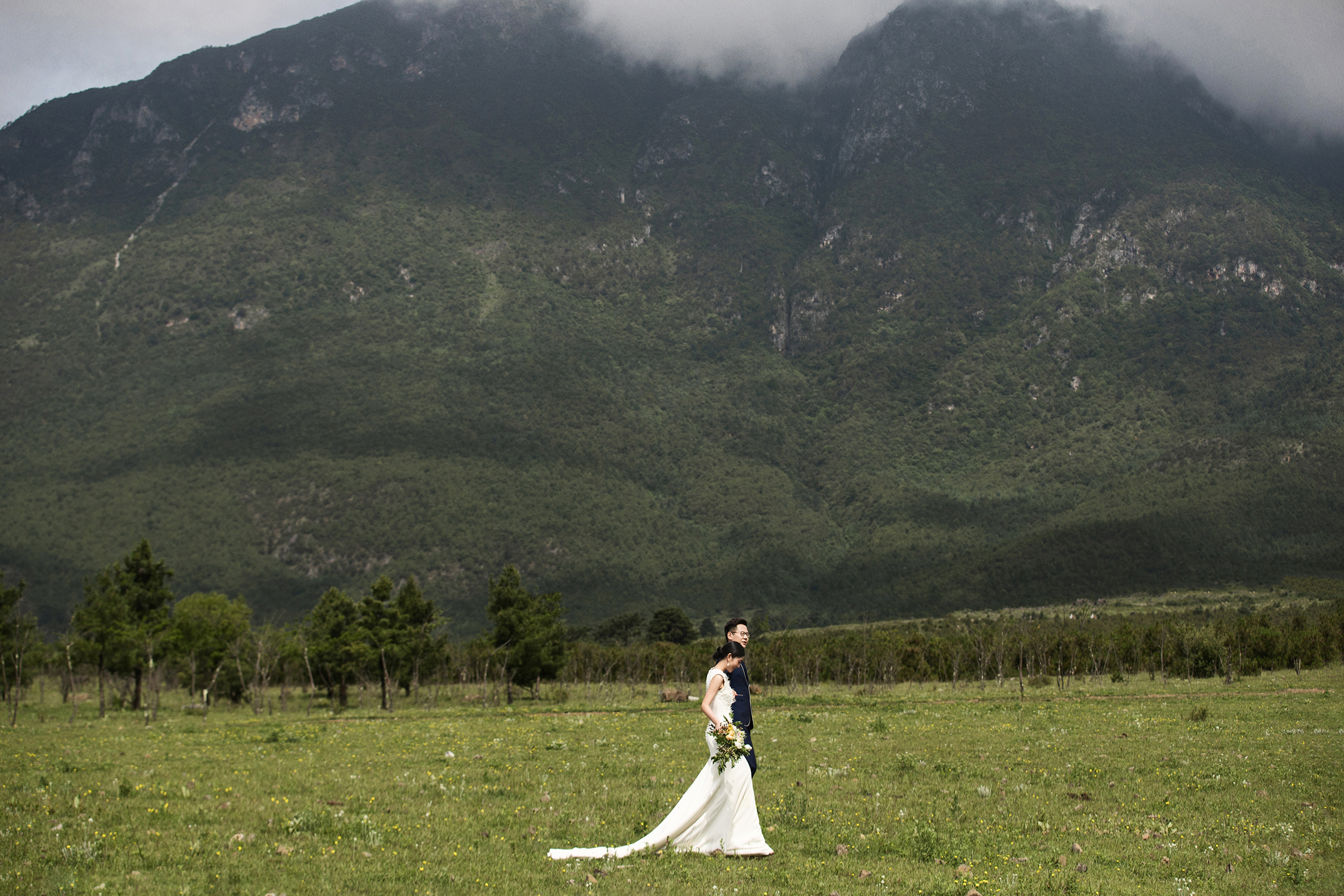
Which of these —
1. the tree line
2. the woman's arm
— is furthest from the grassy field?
the tree line

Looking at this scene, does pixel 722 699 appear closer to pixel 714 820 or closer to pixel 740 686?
pixel 740 686

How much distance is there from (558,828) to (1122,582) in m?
192

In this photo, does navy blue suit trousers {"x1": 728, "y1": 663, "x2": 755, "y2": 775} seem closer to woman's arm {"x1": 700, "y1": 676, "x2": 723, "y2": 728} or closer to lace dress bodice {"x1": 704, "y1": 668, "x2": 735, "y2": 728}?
lace dress bodice {"x1": 704, "y1": 668, "x2": 735, "y2": 728}

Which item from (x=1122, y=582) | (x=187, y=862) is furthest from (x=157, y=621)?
(x=1122, y=582)

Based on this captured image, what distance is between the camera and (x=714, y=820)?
12.7 metres

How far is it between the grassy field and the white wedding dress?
42cm

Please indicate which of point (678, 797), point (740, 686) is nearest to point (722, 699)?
point (740, 686)

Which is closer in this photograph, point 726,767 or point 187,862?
point 187,862

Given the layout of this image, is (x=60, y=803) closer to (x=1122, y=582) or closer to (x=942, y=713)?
(x=942, y=713)

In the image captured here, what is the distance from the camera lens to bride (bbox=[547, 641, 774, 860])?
12.4 metres

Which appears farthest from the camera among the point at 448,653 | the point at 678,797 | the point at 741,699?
the point at 448,653

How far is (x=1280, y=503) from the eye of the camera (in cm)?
18538

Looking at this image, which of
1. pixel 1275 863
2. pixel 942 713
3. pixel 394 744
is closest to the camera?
pixel 1275 863

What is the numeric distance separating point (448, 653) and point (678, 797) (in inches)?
2996
